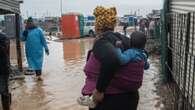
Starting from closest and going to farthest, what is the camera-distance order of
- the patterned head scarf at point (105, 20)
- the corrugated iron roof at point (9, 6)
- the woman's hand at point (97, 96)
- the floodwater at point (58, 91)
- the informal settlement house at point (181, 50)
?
1. the woman's hand at point (97, 96)
2. the patterned head scarf at point (105, 20)
3. the informal settlement house at point (181, 50)
4. the floodwater at point (58, 91)
5. the corrugated iron roof at point (9, 6)

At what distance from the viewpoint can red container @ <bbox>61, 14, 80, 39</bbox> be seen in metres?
42.2

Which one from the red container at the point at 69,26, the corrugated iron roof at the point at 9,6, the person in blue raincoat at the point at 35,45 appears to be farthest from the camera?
the red container at the point at 69,26

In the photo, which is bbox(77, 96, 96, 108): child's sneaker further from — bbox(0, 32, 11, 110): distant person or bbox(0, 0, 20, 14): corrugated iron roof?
bbox(0, 0, 20, 14): corrugated iron roof

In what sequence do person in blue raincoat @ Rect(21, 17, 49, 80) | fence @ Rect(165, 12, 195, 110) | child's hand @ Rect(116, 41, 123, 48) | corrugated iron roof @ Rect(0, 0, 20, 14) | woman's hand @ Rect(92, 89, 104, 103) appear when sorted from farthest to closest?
person in blue raincoat @ Rect(21, 17, 49, 80), corrugated iron roof @ Rect(0, 0, 20, 14), fence @ Rect(165, 12, 195, 110), child's hand @ Rect(116, 41, 123, 48), woman's hand @ Rect(92, 89, 104, 103)

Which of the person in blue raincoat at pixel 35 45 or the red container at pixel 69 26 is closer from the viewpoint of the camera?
the person in blue raincoat at pixel 35 45

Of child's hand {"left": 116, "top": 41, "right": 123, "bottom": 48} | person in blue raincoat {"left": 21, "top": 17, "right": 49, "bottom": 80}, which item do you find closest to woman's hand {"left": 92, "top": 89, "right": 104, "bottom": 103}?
child's hand {"left": 116, "top": 41, "right": 123, "bottom": 48}

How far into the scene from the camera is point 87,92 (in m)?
4.98

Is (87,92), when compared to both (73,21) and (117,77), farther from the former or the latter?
(73,21)

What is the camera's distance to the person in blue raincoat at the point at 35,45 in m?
13.5

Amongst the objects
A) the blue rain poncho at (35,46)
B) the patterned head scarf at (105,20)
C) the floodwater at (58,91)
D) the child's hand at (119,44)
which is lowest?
the floodwater at (58,91)

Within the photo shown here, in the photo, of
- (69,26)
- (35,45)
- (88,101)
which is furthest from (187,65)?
(69,26)

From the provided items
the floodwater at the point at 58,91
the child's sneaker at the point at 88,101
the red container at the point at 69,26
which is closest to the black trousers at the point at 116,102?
Result: the child's sneaker at the point at 88,101

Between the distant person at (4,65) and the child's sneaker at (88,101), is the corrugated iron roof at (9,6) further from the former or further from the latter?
the child's sneaker at (88,101)

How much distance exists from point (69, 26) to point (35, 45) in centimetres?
2923
